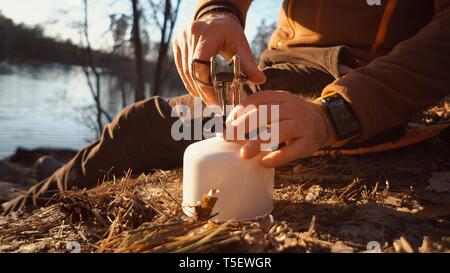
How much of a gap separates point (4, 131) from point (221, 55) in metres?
13.9

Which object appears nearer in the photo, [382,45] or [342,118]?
[342,118]

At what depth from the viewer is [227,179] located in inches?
42.8

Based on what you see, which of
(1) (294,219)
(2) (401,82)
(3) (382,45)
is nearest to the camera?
(1) (294,219)

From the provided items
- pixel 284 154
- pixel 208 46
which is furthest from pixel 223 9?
pixel 284 154

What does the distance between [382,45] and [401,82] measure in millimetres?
487

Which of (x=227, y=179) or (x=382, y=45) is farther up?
(x=382, y=45)

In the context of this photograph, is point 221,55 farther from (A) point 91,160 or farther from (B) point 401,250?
(A) point 91,160

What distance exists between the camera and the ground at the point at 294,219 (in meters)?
0.92

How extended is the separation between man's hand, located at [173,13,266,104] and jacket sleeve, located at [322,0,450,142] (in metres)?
0.33

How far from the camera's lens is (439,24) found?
1478 millimetres

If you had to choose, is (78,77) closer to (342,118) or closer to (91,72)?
(91,72)

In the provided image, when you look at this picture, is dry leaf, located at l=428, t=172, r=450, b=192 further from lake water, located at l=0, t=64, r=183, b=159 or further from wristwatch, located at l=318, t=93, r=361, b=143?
lake water, located at l=0, t=64, r=183, b=159
